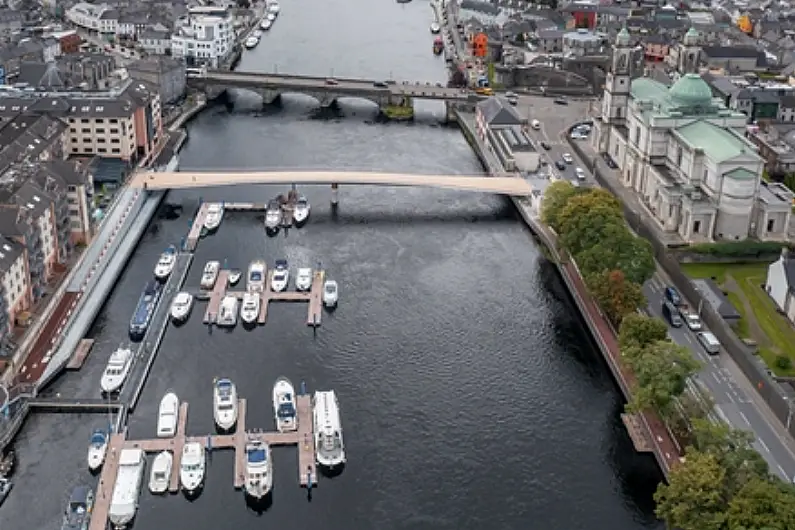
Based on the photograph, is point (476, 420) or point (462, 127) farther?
point (462, 127)

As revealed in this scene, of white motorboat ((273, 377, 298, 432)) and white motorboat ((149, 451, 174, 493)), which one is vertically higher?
white motorboat ((273, 377, 298, 432))

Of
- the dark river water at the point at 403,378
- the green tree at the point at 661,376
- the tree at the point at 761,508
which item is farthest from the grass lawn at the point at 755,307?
the tree at the point at 761,508

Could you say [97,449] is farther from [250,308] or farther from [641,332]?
[641,332]

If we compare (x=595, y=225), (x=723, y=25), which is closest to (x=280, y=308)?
(x=595, y=225)

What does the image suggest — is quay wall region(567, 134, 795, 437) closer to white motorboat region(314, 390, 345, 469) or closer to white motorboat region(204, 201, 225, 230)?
white motorboat region(314, 390, 345, 469)

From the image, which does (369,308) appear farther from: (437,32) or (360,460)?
(437,32)

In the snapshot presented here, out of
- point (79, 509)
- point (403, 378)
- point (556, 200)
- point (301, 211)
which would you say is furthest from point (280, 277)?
point (79, 509)

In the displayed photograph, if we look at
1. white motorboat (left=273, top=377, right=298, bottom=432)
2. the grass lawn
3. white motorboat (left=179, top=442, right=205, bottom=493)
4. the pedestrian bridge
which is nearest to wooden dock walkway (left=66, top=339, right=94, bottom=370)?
white motorboat (left=179, top=442, right=205, bottom=493)
